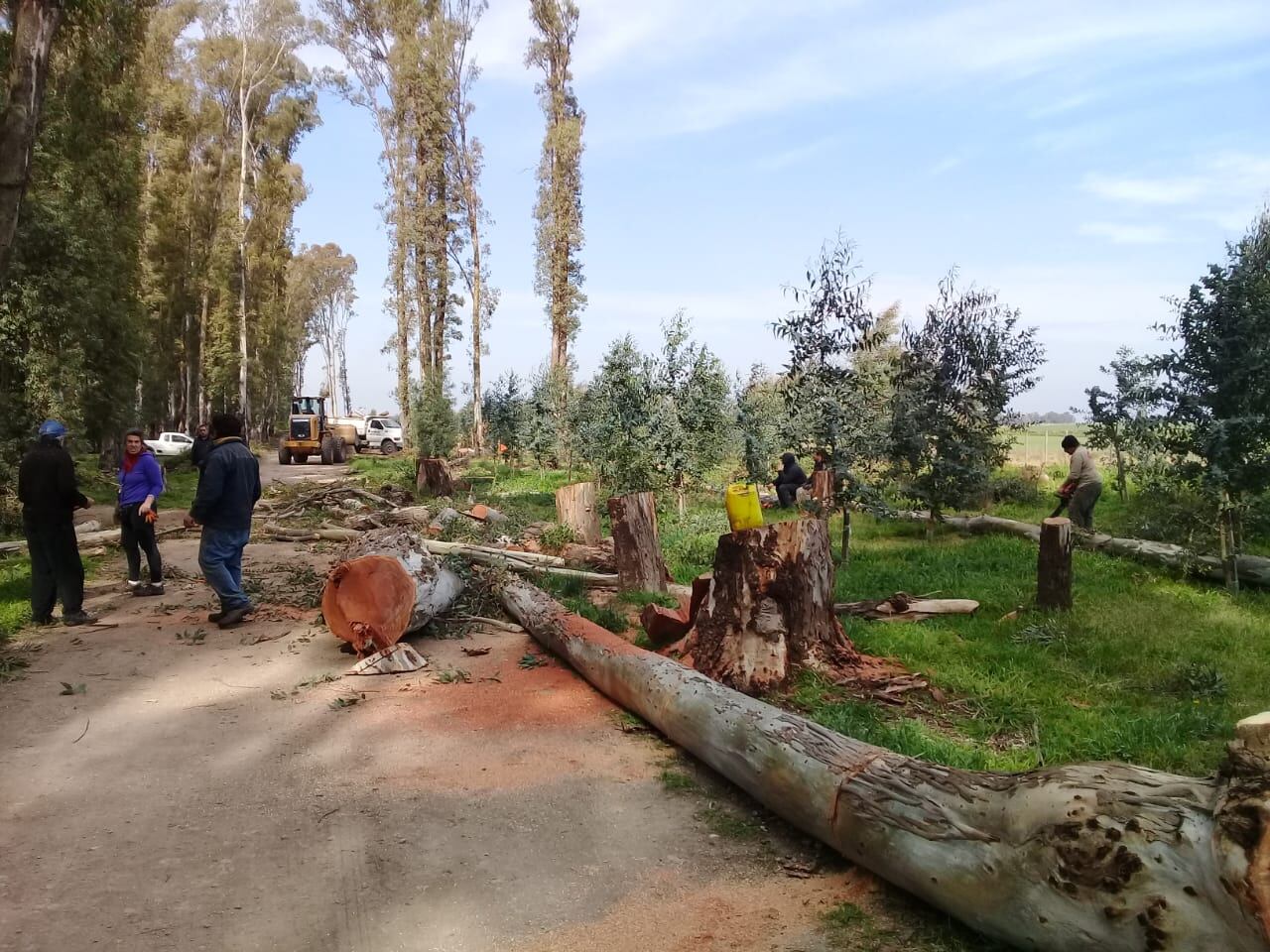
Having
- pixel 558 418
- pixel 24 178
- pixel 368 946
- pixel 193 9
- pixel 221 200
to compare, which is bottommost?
pixel 368 946

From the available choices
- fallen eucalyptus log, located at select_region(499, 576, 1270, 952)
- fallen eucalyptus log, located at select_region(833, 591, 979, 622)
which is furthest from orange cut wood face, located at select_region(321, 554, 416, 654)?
fallen eucalyptus log, located at select_region(833, 591, 979, 622)

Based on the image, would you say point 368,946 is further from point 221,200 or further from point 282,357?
point 282,357

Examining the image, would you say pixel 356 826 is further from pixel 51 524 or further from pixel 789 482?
pixel 789 482

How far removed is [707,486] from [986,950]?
13648 mm

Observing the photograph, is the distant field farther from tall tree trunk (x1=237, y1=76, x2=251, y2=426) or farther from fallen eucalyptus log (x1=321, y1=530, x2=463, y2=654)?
tall tree trunk (x1=237, y1=76, x2=251, y2=426)

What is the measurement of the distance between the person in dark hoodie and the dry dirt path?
1097cm

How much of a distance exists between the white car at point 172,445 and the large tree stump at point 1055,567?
29.7 m

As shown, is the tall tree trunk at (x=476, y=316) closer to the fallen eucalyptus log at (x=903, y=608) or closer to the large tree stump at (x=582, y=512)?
the large tree stump at (x=582, y=512)

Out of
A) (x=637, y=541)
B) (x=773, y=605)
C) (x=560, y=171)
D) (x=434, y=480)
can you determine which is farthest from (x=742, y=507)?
(x=560, y=171)

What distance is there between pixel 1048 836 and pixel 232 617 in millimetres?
6732

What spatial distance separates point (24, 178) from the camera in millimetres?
6375

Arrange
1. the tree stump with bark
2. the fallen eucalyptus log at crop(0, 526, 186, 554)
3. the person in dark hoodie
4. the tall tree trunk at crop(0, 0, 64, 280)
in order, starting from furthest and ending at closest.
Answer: the tree stump with bark, the person in dark hoodie, the fallen eucalyptus log at crop(0, 526, 186, 554), the tall tree trunk at crop(0, 0, 64, 280)

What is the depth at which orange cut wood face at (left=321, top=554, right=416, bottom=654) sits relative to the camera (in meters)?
6.48

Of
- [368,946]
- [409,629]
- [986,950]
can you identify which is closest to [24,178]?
Result: [409,629]
